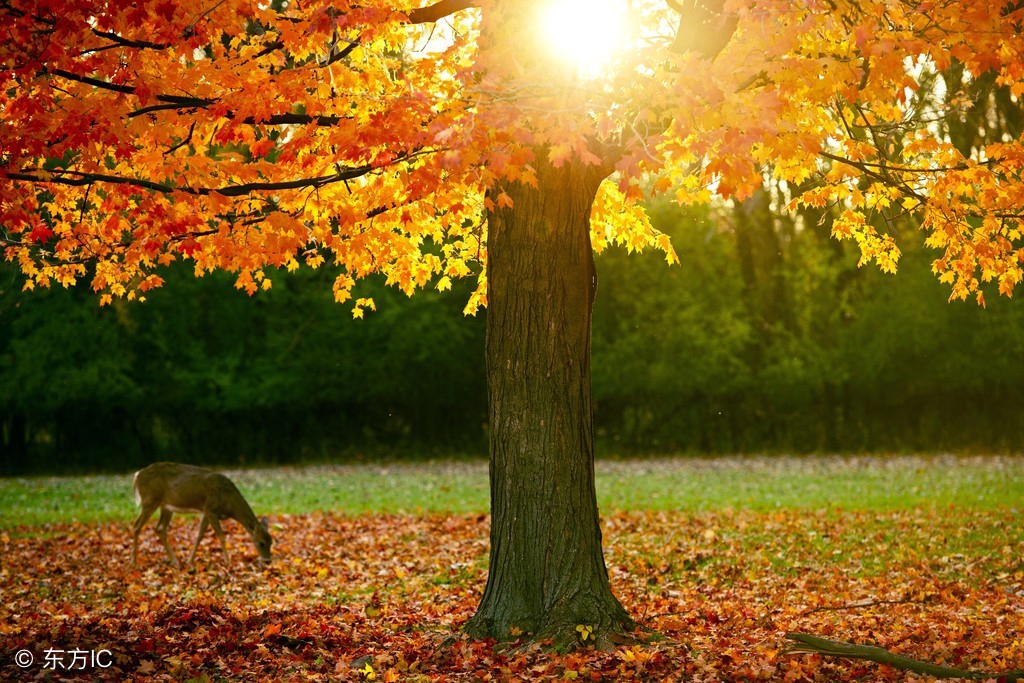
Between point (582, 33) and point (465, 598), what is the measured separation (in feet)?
18.9

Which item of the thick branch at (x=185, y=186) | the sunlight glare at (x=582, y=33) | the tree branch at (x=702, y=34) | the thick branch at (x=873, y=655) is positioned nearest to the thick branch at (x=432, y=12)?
the thick branch at (x=185, y=186)

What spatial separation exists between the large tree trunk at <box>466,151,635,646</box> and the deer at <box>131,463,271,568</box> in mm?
5931

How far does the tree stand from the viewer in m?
5.86

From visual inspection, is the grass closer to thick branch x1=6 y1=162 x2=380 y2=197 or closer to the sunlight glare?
thick branch x1=6 y1=162 x2=380 y2=197

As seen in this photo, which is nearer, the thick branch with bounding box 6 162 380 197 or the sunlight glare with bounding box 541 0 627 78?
the sunlight glare with bounding box 541 0 627 78

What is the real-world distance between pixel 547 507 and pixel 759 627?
2.26 meters

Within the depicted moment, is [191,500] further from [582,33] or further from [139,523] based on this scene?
[582,33]

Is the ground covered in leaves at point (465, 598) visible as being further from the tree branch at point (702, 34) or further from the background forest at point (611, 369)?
the background forest at point (611, 369)

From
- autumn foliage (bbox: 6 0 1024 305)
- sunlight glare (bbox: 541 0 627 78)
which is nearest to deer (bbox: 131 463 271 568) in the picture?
autumn foliage (bbox: 6 0 1024 305)

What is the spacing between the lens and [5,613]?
961 cm

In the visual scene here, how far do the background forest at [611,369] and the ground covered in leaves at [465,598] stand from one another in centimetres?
1366

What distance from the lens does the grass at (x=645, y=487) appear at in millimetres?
17766

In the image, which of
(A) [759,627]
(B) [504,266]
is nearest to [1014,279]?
(A) [759,627]

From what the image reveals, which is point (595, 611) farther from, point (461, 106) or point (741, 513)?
point (741, 513)
